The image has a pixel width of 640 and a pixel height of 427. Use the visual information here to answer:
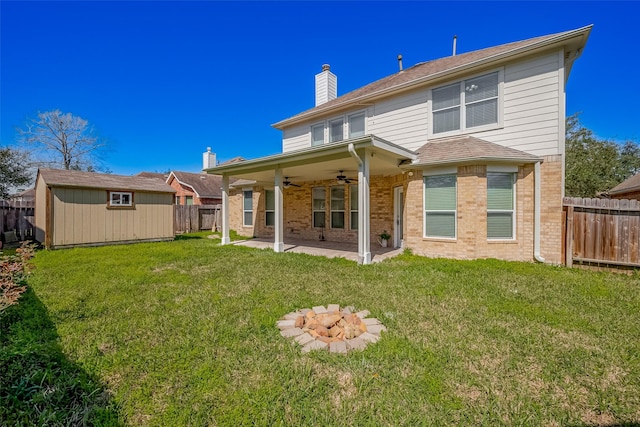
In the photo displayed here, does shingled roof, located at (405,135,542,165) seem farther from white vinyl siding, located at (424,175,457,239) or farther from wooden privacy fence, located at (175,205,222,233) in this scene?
wooden privacy fence, located at (175,205,222,233)

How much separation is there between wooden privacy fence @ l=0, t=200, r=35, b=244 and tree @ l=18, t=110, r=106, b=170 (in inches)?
587

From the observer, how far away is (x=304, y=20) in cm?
956

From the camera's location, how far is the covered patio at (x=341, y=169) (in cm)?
684

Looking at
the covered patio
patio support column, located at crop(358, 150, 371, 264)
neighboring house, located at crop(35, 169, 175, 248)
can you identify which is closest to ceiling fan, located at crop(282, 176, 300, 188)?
the covered patio

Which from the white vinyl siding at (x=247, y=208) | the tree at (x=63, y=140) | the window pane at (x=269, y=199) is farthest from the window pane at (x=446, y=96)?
the tree at (x=63, y=140)

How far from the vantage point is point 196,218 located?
17.5 meters

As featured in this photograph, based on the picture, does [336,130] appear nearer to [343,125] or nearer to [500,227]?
[343,125]

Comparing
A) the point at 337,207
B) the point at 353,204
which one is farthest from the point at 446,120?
the point at 337,207

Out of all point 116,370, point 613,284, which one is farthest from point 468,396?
point 613,284

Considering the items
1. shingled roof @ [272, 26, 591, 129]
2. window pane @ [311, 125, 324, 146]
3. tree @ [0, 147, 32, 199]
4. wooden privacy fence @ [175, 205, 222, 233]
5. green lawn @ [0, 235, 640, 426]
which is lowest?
green lawn @ [0, 235, 640, 426]

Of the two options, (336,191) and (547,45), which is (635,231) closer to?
(547,45)

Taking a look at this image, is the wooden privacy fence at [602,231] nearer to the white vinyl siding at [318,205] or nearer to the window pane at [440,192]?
the window pane at [440,192]

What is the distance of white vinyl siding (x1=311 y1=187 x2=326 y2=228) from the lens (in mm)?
12031

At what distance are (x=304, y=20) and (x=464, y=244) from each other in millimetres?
9110
